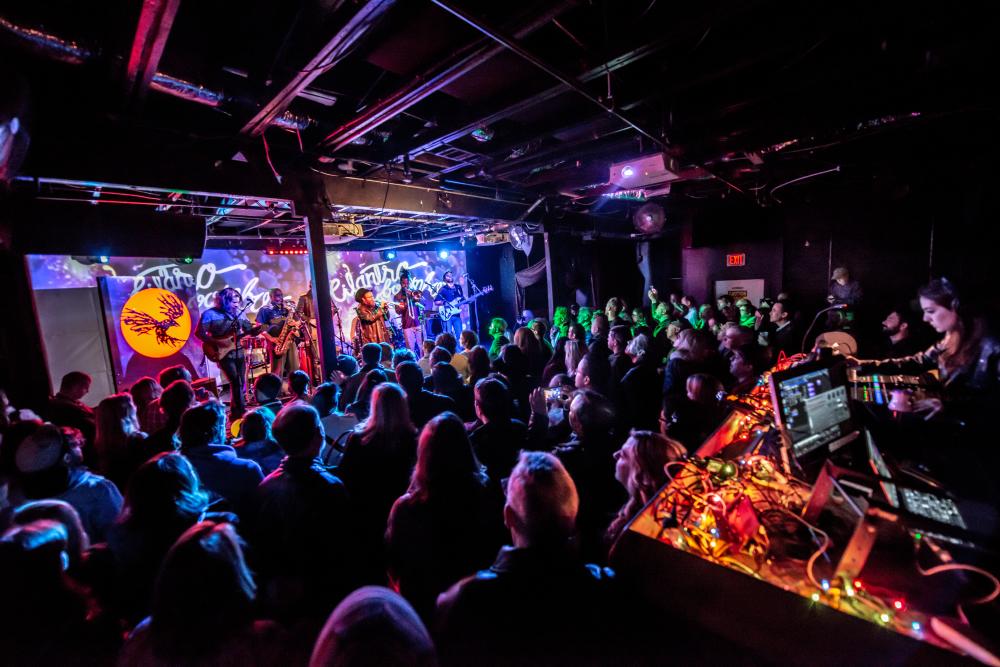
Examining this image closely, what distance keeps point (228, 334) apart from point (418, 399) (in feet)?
16.5

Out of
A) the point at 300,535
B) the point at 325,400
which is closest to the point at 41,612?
the point at 300,535

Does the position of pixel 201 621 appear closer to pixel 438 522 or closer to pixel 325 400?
pixel 438 522

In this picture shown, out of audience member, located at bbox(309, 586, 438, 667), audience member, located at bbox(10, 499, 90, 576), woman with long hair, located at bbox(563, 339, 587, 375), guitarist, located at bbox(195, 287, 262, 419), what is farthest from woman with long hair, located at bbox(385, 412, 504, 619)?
guitarist, located at bbox(195, 287, 262, 419)

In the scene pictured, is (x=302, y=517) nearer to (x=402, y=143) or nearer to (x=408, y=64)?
(x=408, y=64)

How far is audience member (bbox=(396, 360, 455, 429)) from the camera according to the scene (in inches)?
130

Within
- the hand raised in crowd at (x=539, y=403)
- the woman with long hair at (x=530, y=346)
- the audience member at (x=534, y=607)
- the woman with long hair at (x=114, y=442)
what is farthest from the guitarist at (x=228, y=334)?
the audience member at (x=534, y=607)

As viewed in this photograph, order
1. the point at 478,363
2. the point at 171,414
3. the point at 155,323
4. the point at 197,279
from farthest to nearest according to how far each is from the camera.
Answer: the point at 197,279 < the point at 155,323 < the point at 478,363 < the point at 171,414

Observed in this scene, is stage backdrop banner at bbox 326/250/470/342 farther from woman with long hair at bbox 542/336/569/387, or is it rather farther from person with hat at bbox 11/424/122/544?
person with hat at bbox 11/424/122/544

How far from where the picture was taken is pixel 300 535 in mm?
1789

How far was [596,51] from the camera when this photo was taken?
2447mm

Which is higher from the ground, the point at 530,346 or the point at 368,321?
the point at 368,321

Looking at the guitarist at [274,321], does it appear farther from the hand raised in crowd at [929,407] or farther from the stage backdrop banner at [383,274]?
the hand raised in crowd at [929,407]

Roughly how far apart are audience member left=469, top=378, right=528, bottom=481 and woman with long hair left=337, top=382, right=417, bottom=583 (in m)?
0.48

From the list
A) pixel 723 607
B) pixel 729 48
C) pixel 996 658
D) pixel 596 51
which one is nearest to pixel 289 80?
pixel 596 51
